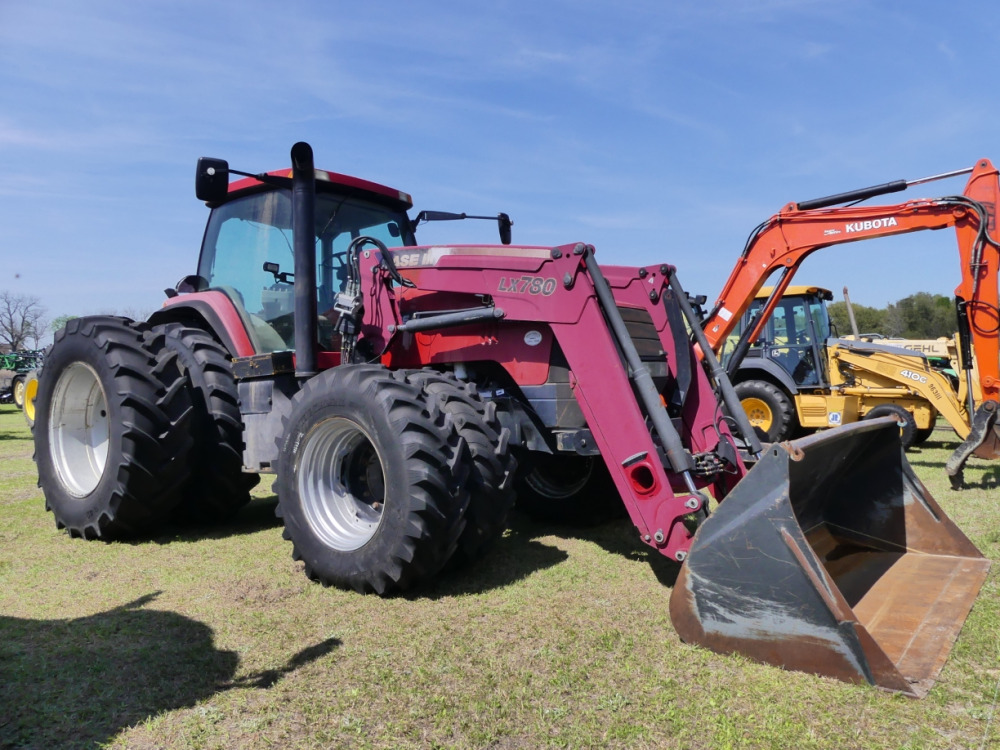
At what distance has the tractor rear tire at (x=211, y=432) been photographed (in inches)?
211

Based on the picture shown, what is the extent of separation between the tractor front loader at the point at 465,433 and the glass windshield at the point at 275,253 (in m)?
0.02

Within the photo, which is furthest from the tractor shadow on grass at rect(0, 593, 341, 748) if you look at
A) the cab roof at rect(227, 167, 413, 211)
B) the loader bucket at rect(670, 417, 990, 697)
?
the cab roof at rect(227, 167, 413, 211)

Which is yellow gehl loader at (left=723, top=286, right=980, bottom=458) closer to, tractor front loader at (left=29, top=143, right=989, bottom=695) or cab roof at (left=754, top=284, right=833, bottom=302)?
Result: cab roof at (left=754, top=284, right=833, bottom=302)

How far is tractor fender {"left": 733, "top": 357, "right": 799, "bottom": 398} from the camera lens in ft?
37.0

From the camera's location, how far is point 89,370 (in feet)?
18.1

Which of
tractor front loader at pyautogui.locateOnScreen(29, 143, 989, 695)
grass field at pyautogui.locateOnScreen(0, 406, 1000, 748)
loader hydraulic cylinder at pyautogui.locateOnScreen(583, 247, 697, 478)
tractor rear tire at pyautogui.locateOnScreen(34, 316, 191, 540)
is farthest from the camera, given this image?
tractor rear tire at pyautogui.locateOnScreen(34, 316, 191, 540)

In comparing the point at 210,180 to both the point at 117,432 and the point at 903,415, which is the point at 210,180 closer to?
the point at 117,432

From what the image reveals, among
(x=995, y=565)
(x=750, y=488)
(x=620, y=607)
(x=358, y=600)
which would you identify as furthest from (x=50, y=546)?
(x=995, y=565)

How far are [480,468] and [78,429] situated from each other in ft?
12.0

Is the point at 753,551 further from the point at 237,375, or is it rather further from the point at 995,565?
the point at 237,375

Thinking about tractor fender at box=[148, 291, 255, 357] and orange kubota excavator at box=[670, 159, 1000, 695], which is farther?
tractor fender at box=[148, 291, 255, 357]

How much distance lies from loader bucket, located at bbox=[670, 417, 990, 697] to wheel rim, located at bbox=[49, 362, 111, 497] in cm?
446

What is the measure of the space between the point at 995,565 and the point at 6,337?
5743cm

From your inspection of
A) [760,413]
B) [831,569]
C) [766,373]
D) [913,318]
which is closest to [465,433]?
[831,569]
